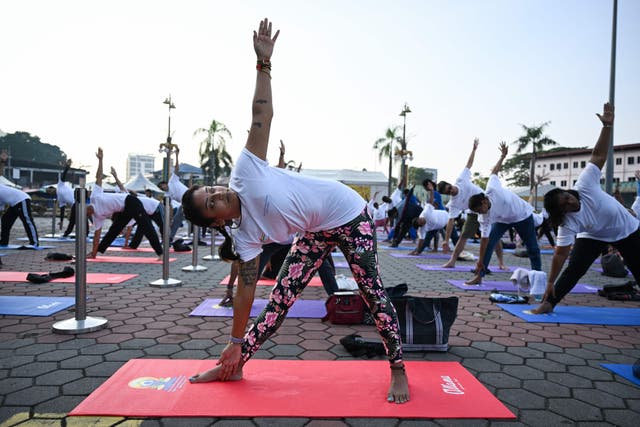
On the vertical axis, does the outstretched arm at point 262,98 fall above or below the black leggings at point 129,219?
above

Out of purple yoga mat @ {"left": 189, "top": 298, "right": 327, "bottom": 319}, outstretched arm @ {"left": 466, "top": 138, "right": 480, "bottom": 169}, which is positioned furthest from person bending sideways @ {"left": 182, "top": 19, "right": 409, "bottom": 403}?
outstretched arm @ {"left": 466, "top": 138, "right": 480, "bottom": 169}

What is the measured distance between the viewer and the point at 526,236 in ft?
19.6

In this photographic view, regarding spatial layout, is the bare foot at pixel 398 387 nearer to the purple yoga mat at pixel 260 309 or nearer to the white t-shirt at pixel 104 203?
the purple yoga mat at pixel 260 309

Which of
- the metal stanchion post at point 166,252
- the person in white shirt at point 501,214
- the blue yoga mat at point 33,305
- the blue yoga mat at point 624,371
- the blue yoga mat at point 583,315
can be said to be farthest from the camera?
the person in white shirt at point 501,214

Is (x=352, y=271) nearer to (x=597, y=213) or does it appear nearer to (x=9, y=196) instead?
(x=597, y=213)

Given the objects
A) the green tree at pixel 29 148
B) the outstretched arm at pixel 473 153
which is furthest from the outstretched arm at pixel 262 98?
the green tree at pixel 29 148

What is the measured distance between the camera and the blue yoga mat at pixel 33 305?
4027mm

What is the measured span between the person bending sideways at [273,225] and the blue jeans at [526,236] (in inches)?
169

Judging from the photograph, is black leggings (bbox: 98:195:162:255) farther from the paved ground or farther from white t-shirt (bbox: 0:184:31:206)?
white t-shirt (bbox: 0:184:31:206)

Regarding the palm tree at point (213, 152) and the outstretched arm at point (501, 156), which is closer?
the outstretched arm at point (501, 156)

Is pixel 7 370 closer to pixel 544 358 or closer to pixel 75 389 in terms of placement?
pixel 75 389

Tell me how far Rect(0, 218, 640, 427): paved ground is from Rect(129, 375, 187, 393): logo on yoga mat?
0.25 meters

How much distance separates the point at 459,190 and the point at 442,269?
163cm

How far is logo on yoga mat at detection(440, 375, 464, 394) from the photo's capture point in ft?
8.02
